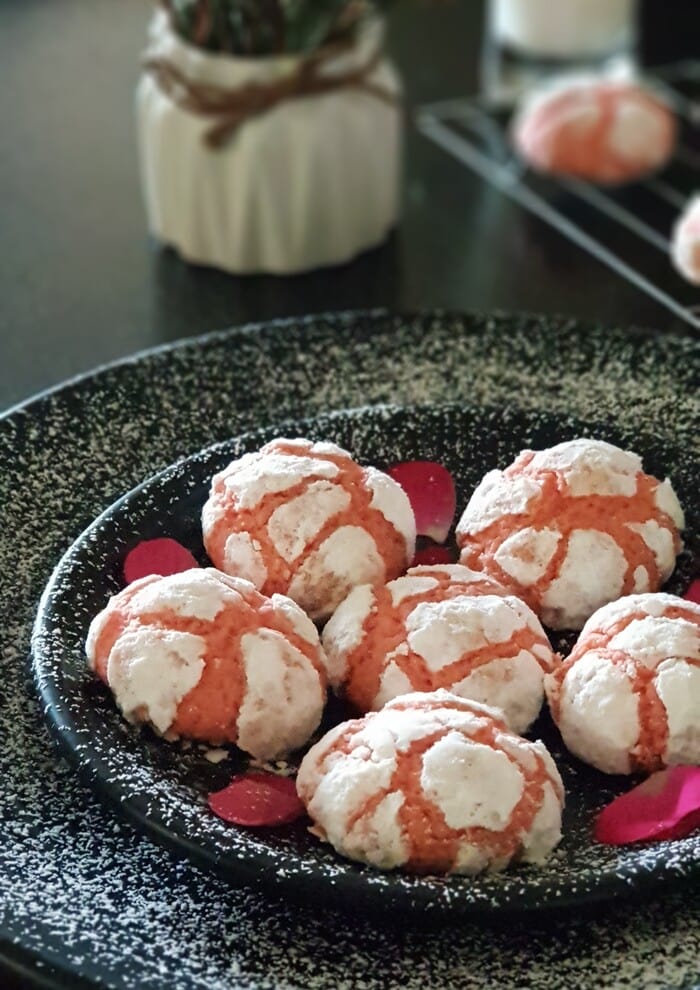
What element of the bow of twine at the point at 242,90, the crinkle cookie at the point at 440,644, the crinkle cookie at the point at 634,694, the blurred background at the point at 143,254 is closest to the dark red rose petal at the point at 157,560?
the crinkle cookie at the point at 440,644

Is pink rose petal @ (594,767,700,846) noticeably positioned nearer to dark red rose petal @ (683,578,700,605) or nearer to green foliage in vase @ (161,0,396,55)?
dark red rose petal @ (683,578,700,605)

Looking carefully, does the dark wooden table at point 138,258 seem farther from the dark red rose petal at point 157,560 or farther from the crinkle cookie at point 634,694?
the crinkle cookie at point 634,694

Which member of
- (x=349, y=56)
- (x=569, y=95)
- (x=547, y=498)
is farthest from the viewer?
(x=569, y=95)

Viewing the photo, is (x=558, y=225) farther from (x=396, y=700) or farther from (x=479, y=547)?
(x=396, y=700)

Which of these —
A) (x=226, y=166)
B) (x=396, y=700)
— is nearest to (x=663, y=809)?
(x=396, y=700)

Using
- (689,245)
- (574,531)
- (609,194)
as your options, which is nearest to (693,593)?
(574,531)

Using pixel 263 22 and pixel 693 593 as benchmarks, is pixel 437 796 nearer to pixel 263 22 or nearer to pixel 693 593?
pixel 693 593
